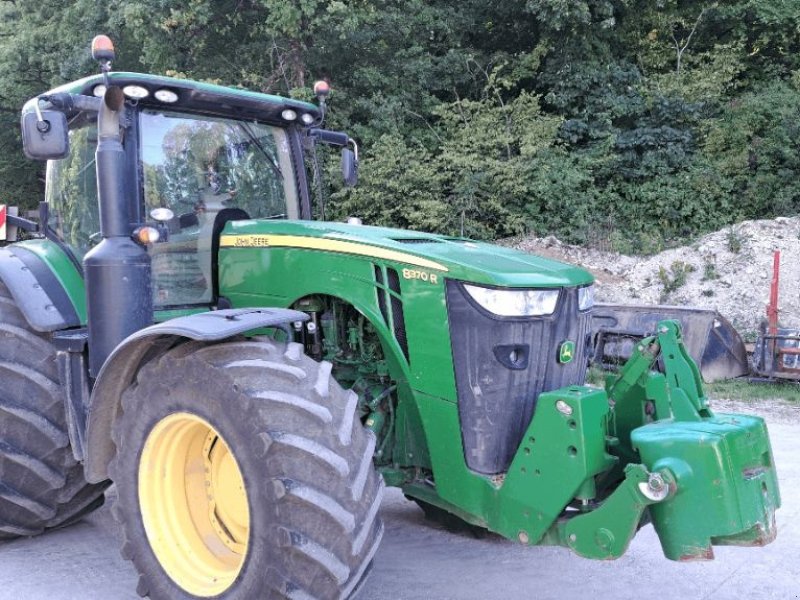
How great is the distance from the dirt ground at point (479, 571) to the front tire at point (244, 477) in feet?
2.19

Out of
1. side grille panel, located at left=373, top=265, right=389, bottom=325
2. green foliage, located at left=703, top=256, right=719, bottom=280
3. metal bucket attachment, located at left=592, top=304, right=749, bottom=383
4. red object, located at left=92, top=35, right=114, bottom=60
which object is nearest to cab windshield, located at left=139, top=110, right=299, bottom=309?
red object, located at left=92, top=35, right=114, bottom=60

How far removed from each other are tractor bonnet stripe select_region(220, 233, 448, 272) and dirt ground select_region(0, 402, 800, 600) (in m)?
1.58

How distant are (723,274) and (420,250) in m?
10.3

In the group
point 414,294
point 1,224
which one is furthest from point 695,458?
point 1,224

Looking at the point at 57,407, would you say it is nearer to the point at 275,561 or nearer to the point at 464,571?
the point at 275,561

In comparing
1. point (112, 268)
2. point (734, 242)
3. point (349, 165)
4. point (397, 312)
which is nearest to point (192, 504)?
point (112, 268)

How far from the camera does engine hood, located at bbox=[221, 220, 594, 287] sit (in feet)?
10.7

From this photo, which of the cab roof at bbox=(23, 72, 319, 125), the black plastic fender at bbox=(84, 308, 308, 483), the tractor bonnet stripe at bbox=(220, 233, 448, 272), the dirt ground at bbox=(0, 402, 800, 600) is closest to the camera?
the black plastic fender at bbox=(84, 308, 308, 483)

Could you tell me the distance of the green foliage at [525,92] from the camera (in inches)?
611

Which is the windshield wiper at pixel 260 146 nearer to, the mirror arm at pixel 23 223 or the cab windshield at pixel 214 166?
the cab windshield at pixel 214 166

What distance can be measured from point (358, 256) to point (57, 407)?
1830 mm

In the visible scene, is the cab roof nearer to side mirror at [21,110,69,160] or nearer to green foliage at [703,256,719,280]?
side mirror at [21,110,69,160]

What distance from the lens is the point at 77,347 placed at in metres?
3.80

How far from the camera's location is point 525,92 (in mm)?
17094
